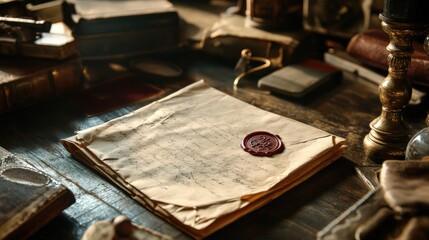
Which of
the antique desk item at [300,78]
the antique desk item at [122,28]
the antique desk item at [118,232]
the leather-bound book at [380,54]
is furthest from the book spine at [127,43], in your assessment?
the antique desk item at [118,232]

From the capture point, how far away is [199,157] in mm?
1157

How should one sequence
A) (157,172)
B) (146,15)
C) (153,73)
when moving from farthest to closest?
(146,15) → (153,73) → (157,172)

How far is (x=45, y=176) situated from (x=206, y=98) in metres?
0.52

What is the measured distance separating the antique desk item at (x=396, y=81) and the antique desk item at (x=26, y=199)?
2.14 feet

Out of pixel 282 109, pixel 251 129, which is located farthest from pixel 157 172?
pixel 282 109

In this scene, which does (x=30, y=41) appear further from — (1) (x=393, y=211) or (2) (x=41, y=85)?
(1) (x=393, y=211)

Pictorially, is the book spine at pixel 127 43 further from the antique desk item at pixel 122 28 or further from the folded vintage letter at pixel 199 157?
the folded vintage letter at pixel 199 157

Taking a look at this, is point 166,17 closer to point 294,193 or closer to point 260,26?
point 260,26

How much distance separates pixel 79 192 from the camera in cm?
106

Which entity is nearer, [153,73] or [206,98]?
[206,98]

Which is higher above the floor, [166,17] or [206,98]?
[166,17]

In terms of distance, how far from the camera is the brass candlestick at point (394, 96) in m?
1.08

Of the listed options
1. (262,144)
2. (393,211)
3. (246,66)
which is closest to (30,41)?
(246,66)

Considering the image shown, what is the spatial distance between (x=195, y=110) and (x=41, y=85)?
427 mm
